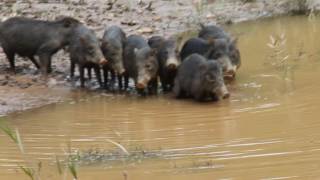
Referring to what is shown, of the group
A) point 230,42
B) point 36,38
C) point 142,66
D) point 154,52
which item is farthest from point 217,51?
point 36,38

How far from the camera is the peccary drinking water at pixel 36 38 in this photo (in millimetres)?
10125

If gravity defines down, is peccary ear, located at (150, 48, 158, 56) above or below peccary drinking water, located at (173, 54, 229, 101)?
above

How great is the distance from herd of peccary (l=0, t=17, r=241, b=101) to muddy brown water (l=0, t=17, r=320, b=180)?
0.76 ft

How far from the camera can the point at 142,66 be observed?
8.95 metres

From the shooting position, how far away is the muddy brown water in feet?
18.4

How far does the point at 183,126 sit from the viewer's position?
7.21m

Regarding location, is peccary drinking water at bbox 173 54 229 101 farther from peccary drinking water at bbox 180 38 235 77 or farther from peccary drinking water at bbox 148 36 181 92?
peccary drinking water at bbox 180 38 235 77

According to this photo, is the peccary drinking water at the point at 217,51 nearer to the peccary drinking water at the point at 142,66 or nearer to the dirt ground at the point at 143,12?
the peccary drinking water at the point at 142,66

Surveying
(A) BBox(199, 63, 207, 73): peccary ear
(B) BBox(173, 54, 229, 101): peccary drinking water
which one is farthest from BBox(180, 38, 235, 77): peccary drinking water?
(A) BBox(199, 63, 207, 73): peccary ear

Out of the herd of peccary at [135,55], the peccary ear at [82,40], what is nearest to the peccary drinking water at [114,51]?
the herd of peccary at [135,55]

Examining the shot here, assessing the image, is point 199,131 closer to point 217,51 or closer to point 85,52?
point 217,51

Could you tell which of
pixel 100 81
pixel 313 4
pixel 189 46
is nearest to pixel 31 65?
pixel 100 81

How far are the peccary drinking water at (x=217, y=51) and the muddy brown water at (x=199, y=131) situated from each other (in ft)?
0.80

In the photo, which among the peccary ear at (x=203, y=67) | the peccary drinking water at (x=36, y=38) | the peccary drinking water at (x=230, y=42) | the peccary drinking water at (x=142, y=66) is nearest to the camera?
the peccary ear at (x=203, y=67)
